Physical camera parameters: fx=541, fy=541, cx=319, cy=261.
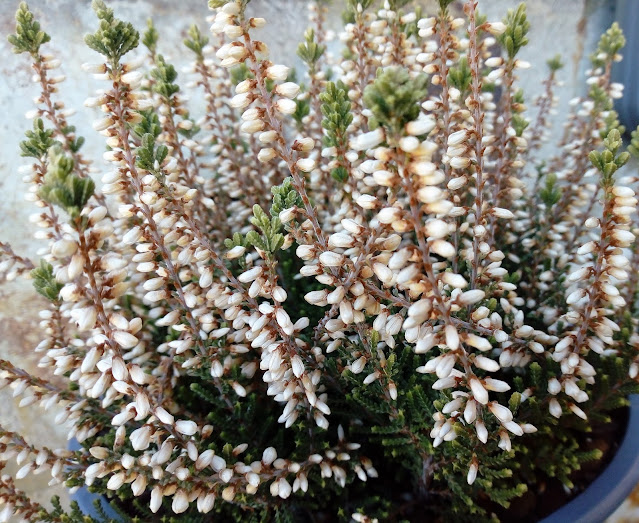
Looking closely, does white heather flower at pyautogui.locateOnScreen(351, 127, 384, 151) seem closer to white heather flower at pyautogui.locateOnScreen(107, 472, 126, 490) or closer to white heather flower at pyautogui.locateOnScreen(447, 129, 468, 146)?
white heather flower at pyautogui.locateOnScreen(447, 129, 468, 146)

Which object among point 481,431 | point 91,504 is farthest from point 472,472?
point 91,504

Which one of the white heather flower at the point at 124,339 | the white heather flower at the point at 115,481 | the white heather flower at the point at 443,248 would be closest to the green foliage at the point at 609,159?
the white heather flower at the point at 443,248

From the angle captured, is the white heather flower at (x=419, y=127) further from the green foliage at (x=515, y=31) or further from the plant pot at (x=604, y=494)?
the plant pot at (x=604, y=494)

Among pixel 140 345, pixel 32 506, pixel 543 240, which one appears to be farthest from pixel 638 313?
pixel 32 506

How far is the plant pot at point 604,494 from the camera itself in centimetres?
74

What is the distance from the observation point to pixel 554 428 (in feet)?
2.62

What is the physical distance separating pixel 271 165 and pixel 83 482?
583mm

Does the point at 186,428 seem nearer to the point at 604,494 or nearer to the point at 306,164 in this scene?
the point at 306,164

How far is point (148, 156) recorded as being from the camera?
0.55m

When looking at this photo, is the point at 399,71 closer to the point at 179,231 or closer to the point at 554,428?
the point at 179,231

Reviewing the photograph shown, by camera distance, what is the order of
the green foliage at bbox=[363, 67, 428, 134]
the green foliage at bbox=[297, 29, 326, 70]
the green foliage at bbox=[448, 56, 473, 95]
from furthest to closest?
the green foliage at bbox=[297, 29, 326, 70] → the green foliage at bbox=[448, 56, 473, 95] → the green foliage at bbox=[363, 67, 428, 134]

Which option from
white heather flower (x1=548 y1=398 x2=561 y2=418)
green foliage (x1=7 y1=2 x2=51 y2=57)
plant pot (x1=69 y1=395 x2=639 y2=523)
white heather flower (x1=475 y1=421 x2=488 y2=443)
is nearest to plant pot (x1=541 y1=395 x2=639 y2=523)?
plant pot (x1=69 y1=395 x2=639 y2=523)

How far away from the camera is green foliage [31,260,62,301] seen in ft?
2.14

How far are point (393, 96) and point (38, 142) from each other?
0.48 meters
